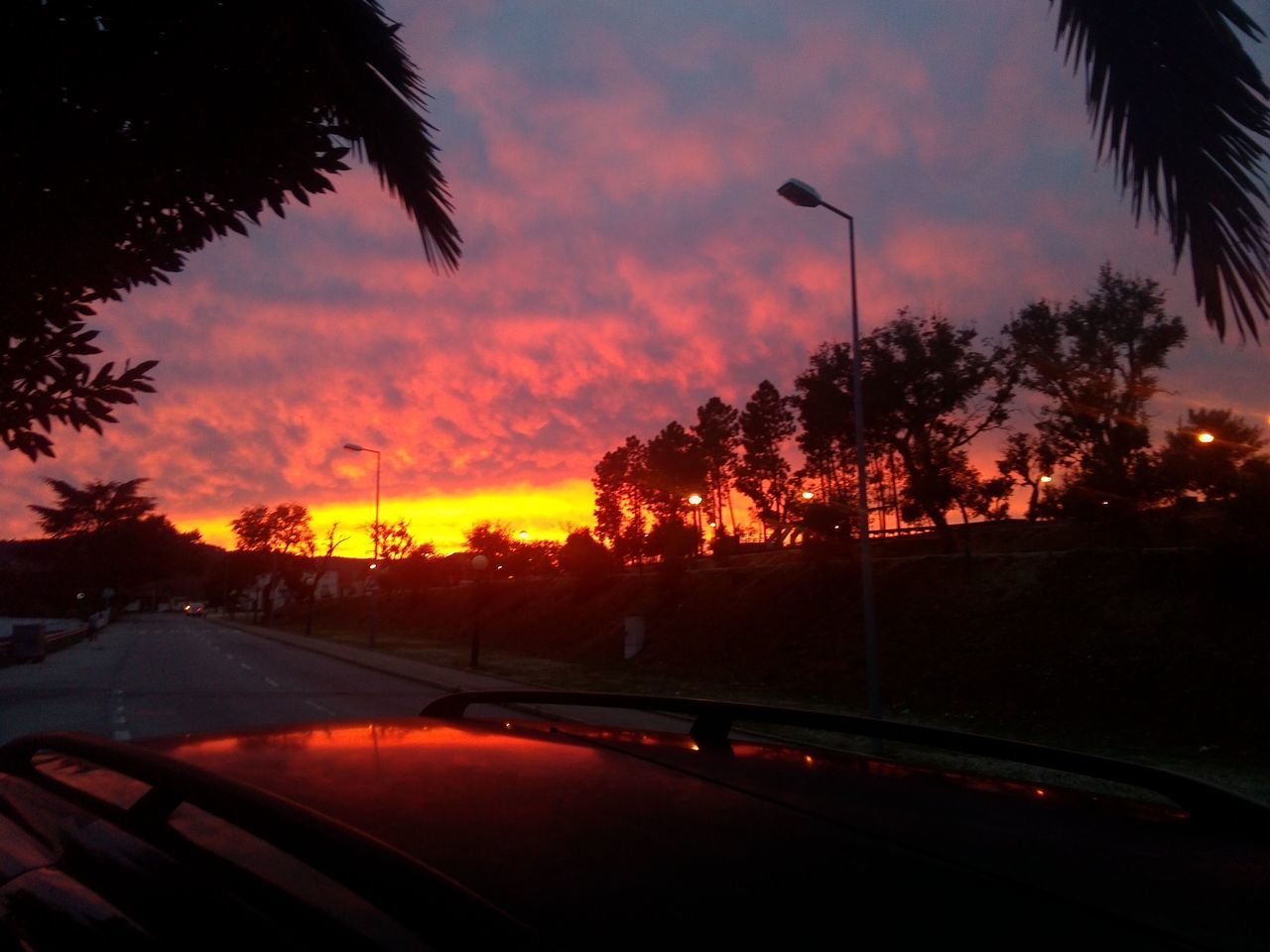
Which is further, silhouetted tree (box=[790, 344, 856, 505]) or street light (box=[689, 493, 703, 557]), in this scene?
street light (box=[689, 493, 703, 557])

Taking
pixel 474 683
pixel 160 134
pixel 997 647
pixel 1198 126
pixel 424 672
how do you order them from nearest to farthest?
pixel 1198 126 → pixel 160 134 → pixel 997 647 → pixel 474 683 → pixel 424 672

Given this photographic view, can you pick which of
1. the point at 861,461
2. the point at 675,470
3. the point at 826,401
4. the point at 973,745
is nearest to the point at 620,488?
the point at 675,470

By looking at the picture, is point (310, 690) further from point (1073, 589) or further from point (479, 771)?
point (479, 771)

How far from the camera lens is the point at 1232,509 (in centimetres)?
1784

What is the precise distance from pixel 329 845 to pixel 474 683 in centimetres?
2284

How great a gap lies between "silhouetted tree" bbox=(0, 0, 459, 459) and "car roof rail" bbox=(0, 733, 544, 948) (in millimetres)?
2667

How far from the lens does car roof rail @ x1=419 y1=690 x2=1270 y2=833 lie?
2.05 m

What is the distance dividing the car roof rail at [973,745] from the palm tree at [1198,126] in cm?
113

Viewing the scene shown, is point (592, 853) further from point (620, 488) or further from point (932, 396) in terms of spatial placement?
point (620, 488)

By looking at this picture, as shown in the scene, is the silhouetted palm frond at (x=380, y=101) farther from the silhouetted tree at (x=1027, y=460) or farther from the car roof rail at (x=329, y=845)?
the silhouetted tree at (x=1027, y=460)

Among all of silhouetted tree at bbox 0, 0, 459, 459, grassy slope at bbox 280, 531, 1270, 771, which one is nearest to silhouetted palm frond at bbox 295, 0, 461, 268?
silhouetted tree at bbox 0, 0, 459, 459

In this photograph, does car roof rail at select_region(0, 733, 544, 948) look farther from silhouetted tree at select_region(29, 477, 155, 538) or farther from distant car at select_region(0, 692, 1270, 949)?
silhouetted tree at select_region(29, 477, 155, 538)

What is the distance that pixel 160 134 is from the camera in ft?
11.7

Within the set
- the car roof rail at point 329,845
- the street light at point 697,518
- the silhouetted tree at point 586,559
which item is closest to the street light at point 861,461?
the car roof rail at point 329,845
